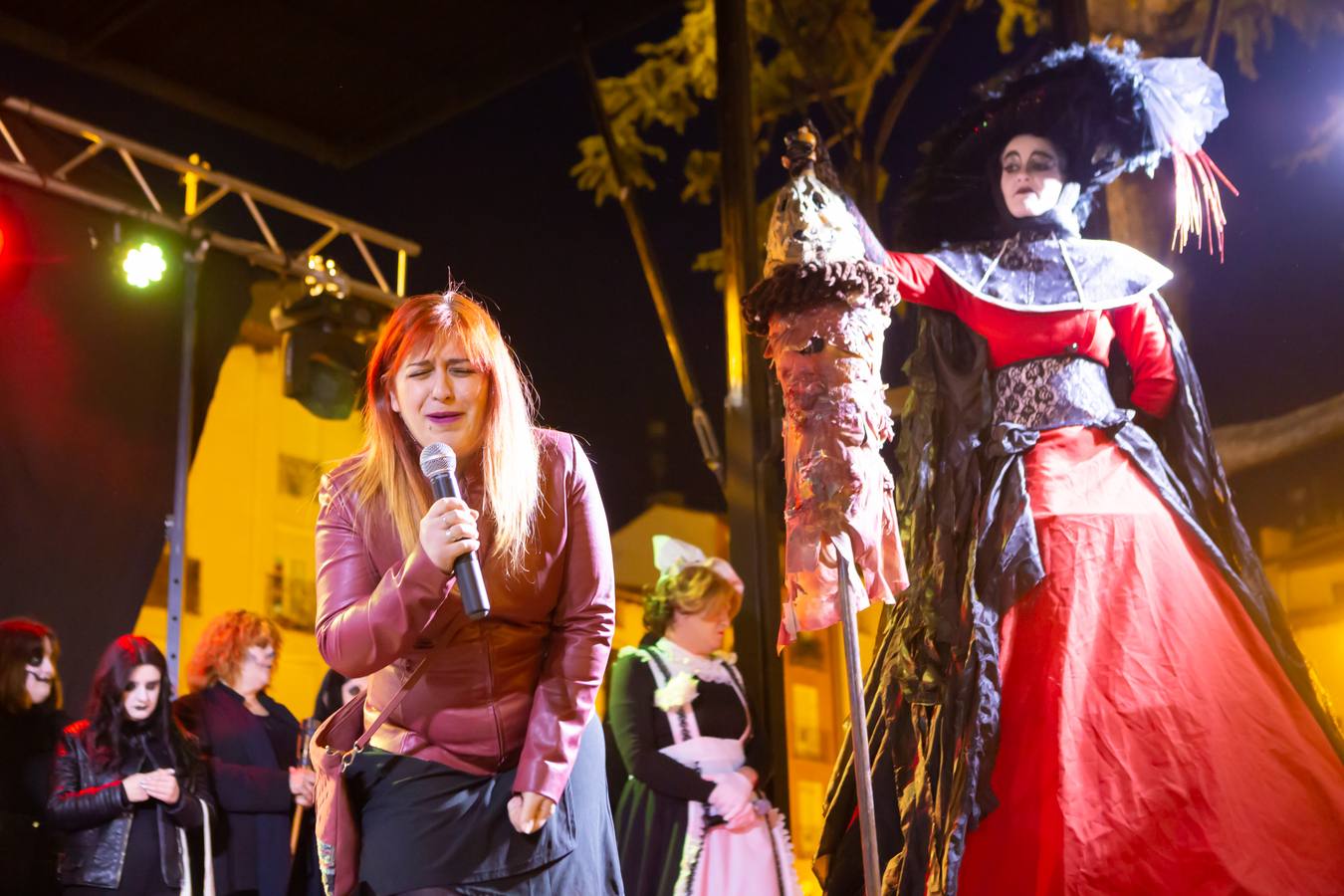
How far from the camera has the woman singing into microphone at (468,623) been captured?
1.74 metres

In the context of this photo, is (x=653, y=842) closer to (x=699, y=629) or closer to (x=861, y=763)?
(x=699, y=629)

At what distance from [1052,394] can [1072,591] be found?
1.43 feet

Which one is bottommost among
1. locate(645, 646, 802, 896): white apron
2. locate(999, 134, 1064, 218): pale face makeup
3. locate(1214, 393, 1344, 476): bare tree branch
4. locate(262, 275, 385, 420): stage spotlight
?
locate(645, 646, 802, 896): white apron

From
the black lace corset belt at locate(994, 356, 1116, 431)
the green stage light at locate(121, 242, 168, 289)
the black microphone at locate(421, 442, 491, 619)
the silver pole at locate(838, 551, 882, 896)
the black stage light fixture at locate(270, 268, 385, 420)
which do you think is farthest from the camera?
the black stage light fixture at locate(270, 268, 385, 420)

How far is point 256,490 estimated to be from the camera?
6.89 metres

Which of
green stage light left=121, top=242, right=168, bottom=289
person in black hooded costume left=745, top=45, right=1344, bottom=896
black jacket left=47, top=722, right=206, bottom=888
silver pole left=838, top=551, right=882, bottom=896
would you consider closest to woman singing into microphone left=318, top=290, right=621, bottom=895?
silver pole left=838, top=551, right=882, bottom=896

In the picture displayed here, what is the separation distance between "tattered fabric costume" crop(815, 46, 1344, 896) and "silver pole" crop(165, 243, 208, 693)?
3.47 meters

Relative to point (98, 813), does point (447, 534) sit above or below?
above

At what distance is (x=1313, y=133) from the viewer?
11.0 feet

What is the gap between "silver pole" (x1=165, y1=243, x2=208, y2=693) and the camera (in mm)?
5441

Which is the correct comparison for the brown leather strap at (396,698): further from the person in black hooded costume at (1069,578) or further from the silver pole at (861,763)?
the person in black hooded costume at (1069,578)

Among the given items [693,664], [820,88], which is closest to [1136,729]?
[693,664]

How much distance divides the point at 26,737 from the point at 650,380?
90.7 inches

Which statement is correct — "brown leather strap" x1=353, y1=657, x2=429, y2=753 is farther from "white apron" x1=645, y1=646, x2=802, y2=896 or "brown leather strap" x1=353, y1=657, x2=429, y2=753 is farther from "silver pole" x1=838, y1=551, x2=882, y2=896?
"white apron" x1=645, y1=646, x2=802, y2=896
